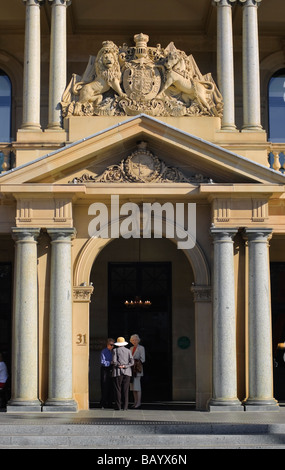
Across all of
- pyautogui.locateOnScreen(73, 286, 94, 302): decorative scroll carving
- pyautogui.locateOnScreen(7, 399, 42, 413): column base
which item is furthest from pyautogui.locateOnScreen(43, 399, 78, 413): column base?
pyautogui.locateOnScreen(73, 286, 94, 302): decorative scroll carving

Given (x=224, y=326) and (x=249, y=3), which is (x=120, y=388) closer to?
(x=224, y=326)

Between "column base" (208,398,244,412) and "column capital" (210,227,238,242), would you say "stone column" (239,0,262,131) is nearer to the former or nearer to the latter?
"column capital" (210,227,238,242)

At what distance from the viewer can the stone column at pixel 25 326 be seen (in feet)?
72.7

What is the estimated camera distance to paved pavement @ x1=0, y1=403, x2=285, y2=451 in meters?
18.1

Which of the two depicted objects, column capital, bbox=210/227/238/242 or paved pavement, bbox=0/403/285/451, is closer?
paved pavement, bbox=0/403/285/451

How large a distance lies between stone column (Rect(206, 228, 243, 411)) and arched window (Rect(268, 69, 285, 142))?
5323 mm

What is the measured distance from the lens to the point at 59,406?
72.4 feet

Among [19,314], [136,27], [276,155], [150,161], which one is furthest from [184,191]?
[136,27]

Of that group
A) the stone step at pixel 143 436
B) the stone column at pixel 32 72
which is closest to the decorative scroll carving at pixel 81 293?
the stone column at pixel 32 72

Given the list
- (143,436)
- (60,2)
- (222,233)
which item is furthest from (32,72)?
(143,436)

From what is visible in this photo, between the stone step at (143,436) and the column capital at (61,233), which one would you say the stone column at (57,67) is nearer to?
the column capital at (61,233)

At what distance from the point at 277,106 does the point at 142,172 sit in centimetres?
594

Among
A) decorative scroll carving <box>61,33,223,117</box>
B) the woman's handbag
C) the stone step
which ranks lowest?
the stone step
